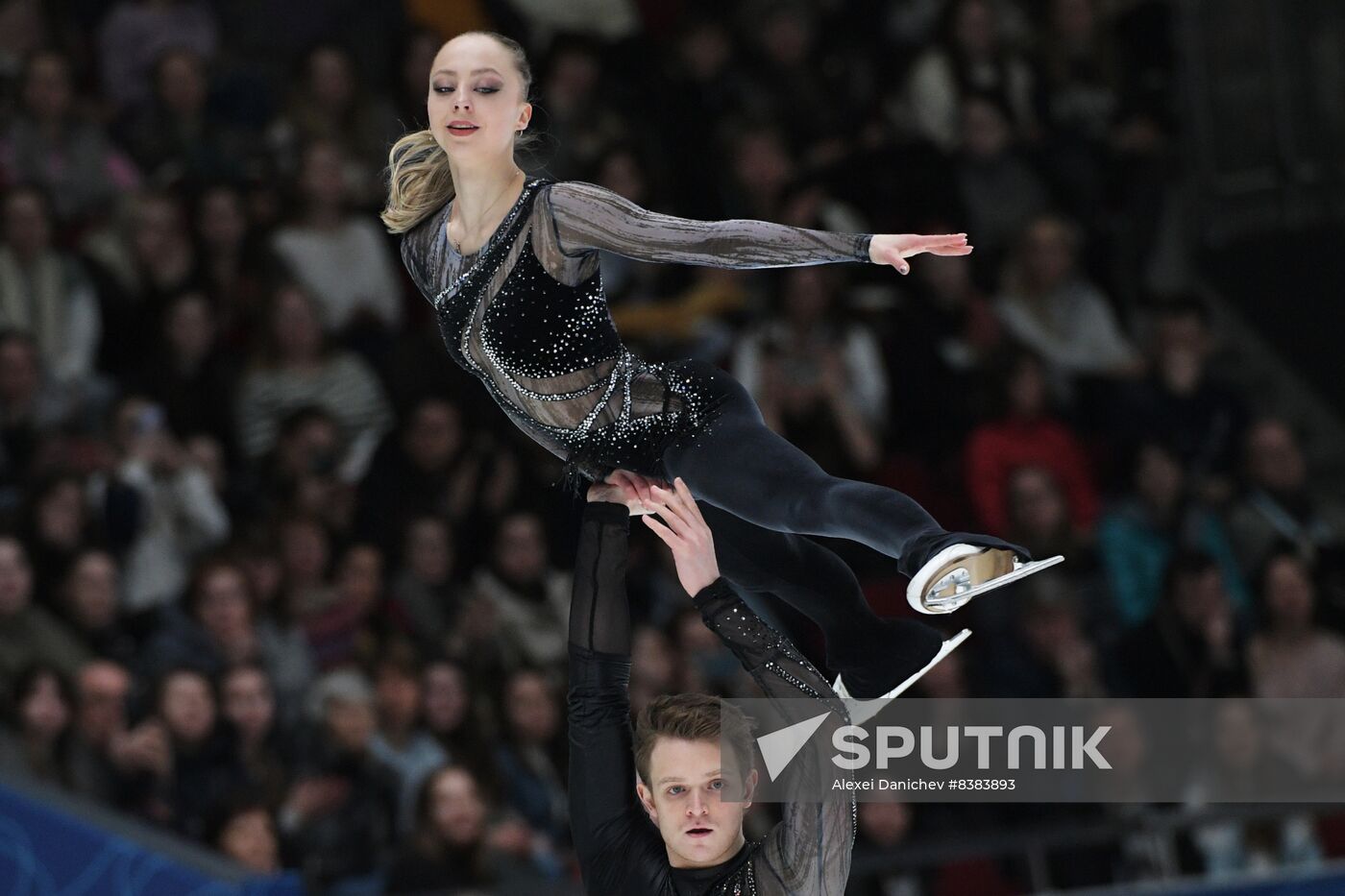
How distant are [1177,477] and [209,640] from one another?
3505 millimetres

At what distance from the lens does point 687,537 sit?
3.75 m

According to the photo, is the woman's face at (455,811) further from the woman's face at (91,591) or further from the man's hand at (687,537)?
the man's hand at (687,537)

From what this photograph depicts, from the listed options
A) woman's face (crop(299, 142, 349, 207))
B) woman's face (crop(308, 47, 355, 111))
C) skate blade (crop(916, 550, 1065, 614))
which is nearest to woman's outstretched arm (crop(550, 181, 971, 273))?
skate blade (crop(916, 550, 1065, 614))

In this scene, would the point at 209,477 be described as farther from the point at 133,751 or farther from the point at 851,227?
the point at 851,227

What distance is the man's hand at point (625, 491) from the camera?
383 centimetres

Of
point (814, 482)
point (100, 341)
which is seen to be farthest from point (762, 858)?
point (100, 341)

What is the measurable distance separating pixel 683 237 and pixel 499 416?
13.9 ft

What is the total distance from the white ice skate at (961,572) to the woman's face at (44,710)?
11.8 feet

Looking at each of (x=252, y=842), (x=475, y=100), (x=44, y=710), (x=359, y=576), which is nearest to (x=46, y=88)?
(x=359, y=576)

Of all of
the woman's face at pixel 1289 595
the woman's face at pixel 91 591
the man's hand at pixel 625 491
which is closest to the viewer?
the man's hand at pixel 625 491

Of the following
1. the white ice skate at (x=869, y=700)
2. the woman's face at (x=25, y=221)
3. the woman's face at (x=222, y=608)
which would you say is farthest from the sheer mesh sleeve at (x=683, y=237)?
the woman's face at (x=25, y=221)

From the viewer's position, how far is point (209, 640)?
6.81m

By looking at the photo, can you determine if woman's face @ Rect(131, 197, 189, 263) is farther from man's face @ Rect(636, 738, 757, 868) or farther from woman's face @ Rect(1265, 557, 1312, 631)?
man's face @ Rect(636, 738, 757, 868)

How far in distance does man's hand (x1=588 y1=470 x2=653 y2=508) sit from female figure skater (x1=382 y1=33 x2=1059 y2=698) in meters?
0.01
